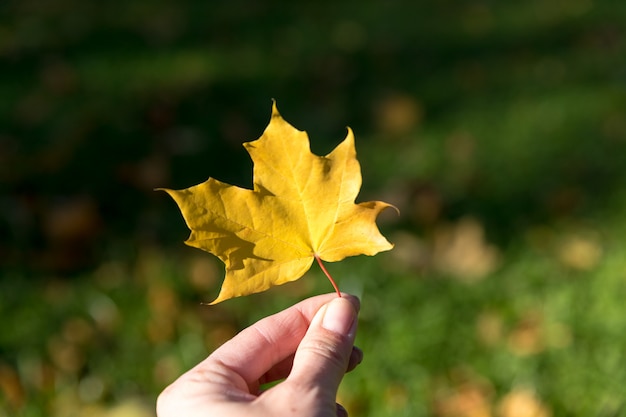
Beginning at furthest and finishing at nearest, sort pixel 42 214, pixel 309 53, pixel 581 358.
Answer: pixel 309 53 → pixel 42 214 → pixel 581 358

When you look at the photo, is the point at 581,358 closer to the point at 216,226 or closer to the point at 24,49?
the point at 216,226

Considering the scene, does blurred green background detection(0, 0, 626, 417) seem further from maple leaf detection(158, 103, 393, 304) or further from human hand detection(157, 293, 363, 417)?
maple leaf detection(158, 103, 393, 304)

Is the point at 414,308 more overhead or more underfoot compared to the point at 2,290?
more overhead

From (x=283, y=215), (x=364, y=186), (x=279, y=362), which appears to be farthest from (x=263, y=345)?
(x=364, y=186)

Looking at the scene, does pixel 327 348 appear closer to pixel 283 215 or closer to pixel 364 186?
pixel 283 215

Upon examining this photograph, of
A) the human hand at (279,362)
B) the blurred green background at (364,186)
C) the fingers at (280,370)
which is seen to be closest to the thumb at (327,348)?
the human hand at (279,362)

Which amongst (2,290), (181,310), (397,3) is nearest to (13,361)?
(2,290)
